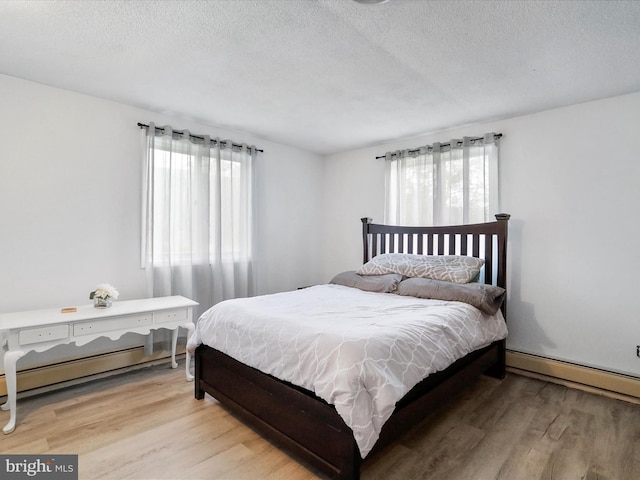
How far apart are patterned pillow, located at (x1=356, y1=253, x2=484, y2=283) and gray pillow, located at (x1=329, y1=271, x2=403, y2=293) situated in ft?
0.30

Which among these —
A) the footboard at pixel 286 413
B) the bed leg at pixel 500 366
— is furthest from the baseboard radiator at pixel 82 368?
the bed leg at pixel 500 366

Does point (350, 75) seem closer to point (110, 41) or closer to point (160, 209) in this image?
point (110, 41)

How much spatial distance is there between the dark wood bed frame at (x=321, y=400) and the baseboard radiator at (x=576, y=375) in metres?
0.23

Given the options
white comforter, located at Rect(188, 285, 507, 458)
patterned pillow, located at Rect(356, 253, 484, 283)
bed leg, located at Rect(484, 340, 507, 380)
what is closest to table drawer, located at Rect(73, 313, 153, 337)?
white comforter, located at Rect(188, 285, 507, 458)

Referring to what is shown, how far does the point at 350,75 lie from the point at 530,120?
1.88 m

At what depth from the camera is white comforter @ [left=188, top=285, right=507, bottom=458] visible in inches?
60.7

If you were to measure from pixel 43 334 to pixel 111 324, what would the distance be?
0.39 m

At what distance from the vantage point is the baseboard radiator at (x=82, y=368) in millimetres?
2555

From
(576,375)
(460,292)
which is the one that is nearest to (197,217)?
(460,292)

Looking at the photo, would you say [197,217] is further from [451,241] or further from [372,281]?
[451,241]

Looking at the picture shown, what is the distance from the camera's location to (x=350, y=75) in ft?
8.00

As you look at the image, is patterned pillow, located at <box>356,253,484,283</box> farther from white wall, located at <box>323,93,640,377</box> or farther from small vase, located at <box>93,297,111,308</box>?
small vase, located at <box>93,297,111,308</box>

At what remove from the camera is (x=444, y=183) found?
3598mm

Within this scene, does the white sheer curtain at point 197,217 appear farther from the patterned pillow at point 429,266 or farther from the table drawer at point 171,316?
the patterned pillow at point 429,266
